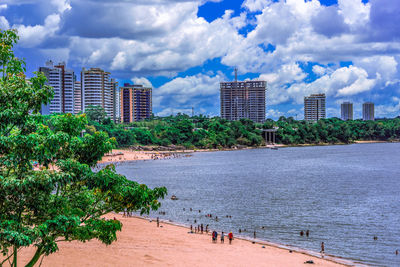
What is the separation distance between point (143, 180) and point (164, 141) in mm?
84943

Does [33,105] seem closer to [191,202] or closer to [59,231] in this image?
[59,231]

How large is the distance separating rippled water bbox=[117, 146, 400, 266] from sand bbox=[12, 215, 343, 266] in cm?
395

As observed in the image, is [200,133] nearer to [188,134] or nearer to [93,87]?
[188,134]

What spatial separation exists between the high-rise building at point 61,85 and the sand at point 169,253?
124942 mm

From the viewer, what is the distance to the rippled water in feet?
111

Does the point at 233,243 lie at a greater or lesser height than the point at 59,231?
lesser

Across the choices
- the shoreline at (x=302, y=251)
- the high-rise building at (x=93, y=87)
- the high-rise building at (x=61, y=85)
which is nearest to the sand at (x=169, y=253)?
the shoreline at (x=302, y=251)

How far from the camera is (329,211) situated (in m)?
45.0

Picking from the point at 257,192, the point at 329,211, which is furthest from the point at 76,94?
the point at 329,211

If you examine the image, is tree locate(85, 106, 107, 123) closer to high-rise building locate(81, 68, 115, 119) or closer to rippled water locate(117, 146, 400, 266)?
high-rise building locate(81, 68, 115, 119)

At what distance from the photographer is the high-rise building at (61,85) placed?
14838cm

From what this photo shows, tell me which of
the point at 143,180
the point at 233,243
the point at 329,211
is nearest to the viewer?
the point at 233,243

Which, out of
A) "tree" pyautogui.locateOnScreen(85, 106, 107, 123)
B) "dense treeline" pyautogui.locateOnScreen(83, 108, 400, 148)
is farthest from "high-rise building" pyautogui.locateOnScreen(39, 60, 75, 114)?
"dense treeline" pyautogui.locateOnScreen(83, 108, 400, 148)

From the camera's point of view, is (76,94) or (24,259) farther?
(76,94)
